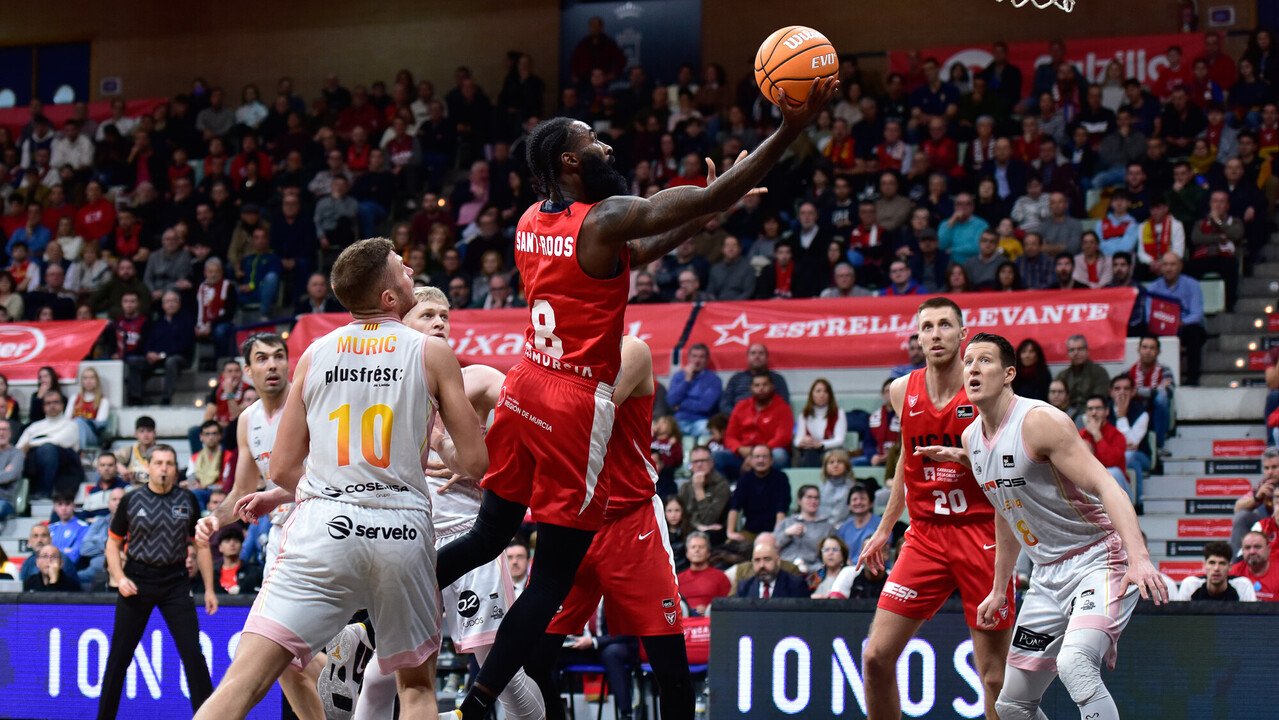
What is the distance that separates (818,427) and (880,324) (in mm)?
1461

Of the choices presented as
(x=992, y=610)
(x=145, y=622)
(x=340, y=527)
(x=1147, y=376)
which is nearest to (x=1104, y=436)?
(x=1147, y=376)

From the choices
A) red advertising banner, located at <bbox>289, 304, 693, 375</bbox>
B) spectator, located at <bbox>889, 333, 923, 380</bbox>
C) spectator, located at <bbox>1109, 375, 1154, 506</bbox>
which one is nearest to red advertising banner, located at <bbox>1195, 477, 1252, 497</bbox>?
spectator, located at <bbox>1109, 375, 1154, 506</bbox>

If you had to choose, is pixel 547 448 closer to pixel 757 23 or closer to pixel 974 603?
pixel 974 603

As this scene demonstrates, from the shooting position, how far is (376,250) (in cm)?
580

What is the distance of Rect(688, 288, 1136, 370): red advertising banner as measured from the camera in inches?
582

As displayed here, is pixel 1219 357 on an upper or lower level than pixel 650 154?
lower

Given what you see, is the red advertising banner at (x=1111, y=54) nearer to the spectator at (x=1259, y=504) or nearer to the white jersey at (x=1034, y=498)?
the spectator at (x=1259, y=504)

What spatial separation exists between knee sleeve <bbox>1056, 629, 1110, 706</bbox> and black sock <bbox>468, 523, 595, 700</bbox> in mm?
2183

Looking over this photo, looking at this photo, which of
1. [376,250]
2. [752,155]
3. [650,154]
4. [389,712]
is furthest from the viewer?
[650,154]

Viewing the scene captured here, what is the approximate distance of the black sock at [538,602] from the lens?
233 inches

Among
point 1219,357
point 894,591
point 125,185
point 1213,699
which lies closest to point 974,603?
point 894,591

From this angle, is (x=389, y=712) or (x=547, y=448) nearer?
(x=547, y=448)

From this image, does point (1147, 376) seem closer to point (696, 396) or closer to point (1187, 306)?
point (1187, 306)

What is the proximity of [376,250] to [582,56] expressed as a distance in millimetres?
17268
